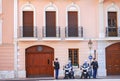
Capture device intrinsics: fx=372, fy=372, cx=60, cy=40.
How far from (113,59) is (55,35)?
634 cm

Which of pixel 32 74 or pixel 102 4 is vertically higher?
pixel 102 4

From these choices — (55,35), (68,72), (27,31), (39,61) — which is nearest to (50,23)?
(55,35)

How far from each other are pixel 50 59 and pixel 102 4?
7540mm

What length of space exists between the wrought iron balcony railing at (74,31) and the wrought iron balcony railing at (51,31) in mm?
885

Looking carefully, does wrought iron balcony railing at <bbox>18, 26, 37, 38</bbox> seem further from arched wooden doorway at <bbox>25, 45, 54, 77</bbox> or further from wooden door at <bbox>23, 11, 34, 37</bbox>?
arched wooden doorway at <bbox>25, 45, 54, 77</bbox>

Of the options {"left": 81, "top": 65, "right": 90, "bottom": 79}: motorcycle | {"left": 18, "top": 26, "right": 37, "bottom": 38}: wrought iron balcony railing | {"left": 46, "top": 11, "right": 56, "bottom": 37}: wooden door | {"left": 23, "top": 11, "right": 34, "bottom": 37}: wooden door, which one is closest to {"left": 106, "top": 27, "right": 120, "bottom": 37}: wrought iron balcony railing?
{"left": 81, "top": 65, "right": 90, "bottom": 79}: motorcycle

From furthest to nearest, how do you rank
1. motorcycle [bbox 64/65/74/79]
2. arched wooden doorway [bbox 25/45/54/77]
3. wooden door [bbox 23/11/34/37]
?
arched wooden doorway [bbox 25/45/54/77] < wooden door [bbox 23/11/34/37] < motorcycle [bbox 64/65/74/79]

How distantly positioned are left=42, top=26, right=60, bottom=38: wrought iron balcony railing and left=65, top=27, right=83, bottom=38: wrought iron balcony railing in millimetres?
885

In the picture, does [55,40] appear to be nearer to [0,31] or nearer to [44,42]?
[44,42]

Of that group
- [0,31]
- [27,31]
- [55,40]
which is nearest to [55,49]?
[55,40]

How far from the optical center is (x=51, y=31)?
3653cm

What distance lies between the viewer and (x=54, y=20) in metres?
37.0

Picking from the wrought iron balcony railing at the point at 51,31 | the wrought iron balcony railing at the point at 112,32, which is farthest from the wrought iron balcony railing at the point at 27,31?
the wrought iron balcony railing at the point at 112,32

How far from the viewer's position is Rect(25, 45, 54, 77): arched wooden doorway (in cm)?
3653
